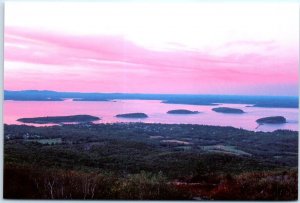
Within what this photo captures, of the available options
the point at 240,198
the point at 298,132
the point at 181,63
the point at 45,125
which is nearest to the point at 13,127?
the point at 45,125

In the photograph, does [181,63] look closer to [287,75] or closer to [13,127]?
[287,75]

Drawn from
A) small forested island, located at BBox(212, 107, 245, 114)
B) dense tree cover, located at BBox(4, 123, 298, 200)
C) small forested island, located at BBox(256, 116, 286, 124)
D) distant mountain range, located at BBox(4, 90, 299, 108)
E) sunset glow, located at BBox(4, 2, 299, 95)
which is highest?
sunset glow, located at BBox(4, 2, 299, 95)

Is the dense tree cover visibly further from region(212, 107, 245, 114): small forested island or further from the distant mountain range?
the distant mountain range

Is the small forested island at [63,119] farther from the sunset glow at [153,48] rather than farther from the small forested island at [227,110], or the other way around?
the small forested island at [227,110]

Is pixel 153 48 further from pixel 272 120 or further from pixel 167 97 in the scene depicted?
pixel 272 120

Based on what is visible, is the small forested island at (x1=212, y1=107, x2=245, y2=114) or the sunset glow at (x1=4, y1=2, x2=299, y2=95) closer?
the sunset glow at (x1=4, y1=2, x2=299, y2=95)

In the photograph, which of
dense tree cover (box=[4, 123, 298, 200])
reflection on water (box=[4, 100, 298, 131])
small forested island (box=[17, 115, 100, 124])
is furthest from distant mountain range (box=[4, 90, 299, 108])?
dense tree cover (box=[4, 123, 298, 200])

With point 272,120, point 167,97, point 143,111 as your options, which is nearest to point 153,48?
point 167,97
